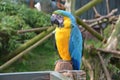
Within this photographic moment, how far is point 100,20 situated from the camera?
4.58 metres

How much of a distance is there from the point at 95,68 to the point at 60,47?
1.39m

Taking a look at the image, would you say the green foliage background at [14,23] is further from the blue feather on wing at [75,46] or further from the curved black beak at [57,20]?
the curved black beak at [57,20]

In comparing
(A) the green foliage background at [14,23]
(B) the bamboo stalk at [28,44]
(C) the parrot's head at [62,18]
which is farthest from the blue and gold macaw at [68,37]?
(A) the green foliage background at [14,23]

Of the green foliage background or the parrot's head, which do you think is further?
the green foliage background

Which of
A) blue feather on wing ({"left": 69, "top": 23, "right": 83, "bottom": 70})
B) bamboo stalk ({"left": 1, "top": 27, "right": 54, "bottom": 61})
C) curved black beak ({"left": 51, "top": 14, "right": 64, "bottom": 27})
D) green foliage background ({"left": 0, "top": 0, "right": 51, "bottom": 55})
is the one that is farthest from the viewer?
green foliage background ({"left": 0, "top": 0, "right": 51, "bottom": 55})

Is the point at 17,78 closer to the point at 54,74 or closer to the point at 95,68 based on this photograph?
the point at 54,74

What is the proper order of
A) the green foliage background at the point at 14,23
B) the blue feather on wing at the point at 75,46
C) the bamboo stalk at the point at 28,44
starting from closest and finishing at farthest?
the blue feather on wing at the point at 75,46
the bamboo stalk at the point at 28,44
the green foliage background at the point at 14,23

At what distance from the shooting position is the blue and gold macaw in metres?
2.48

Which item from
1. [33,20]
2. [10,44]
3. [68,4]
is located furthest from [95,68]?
[33,20]

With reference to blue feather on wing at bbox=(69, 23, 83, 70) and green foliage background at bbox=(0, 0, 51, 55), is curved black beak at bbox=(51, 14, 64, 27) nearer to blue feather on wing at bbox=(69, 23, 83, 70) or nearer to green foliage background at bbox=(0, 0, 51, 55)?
blue feather on wing at bbox=(69, 23, 83, 70)

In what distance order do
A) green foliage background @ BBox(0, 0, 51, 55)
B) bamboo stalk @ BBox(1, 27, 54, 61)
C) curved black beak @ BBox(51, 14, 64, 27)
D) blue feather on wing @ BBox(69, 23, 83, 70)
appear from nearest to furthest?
1. curved black beak @ BBox(51, 14, 64, 27)
2. blue feather on wing @ BBox(69, 23, 83, 70)
3. bamboo stalk @ BBox(1, 27, 54, 61)
4. green foliage background @ BBox(0, 0, 51, 55)

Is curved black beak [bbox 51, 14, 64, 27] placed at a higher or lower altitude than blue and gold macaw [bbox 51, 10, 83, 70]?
higher

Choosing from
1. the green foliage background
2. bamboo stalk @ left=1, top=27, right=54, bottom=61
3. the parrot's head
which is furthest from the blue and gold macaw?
the green foliage background

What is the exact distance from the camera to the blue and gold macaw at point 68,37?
2484 millimetres
